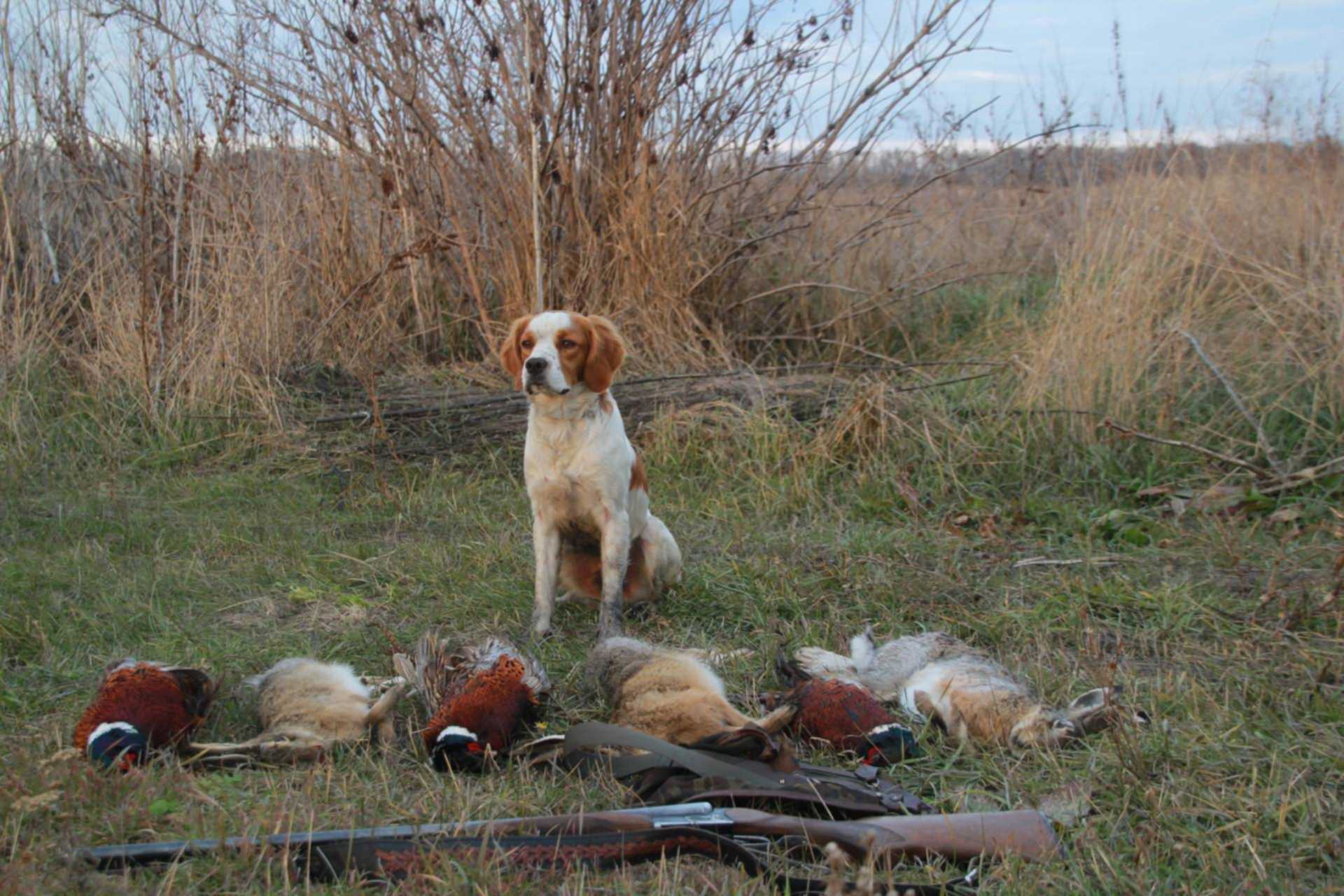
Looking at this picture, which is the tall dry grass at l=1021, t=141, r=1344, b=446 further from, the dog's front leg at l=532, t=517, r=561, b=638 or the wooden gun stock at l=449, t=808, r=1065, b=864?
the wooden gun stock at l=449, t=808, r=1065, b=864

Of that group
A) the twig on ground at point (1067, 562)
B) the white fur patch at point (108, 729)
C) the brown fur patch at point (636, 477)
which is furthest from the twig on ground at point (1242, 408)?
the white fur patch at point (108, 729)

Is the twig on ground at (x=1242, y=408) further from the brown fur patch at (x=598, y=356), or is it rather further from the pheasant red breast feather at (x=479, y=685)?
the pheasant red breast feather at (x=479, y=685)

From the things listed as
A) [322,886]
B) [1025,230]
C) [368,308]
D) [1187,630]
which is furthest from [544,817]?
[1025,230]

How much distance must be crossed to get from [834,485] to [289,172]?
372 centimetres

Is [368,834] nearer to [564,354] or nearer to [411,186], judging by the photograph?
[564,354]

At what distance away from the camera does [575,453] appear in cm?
359

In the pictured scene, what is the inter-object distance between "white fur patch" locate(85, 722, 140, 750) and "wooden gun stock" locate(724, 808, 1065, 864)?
1265mm

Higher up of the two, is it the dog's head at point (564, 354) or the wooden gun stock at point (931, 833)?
the dog's head at point (564, 354)

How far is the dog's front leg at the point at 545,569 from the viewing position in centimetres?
361

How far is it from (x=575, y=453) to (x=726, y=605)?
70 cm

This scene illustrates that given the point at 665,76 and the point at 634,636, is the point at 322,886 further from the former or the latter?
the point at 665,76

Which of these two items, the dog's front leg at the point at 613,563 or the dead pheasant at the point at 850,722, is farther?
the dog's front leg at the point at 613,563

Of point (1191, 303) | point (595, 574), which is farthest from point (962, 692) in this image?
point (1191, 303)

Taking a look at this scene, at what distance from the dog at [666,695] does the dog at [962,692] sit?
31 centimetres
